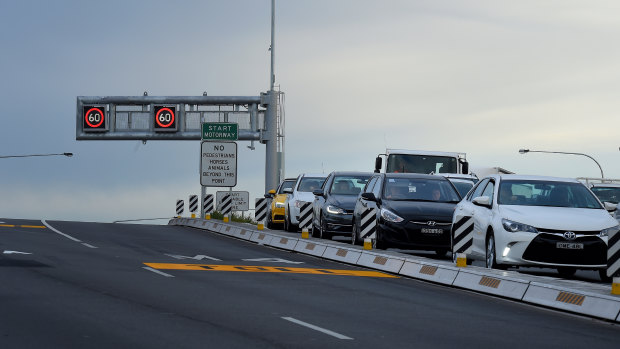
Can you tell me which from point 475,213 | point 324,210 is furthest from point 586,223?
point 324,210

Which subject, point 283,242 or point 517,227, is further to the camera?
point 283,242

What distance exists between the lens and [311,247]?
24953 mm

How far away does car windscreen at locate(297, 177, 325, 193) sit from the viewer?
35.8 metres

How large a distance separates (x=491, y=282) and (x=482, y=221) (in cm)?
245

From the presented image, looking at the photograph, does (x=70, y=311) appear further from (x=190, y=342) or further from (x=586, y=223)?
(x=586, y=223)

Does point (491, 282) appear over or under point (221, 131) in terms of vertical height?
under

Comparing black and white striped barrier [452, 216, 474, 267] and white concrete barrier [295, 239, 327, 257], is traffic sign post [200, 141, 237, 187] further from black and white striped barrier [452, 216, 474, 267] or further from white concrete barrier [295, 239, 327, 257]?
black and white striped barrier [452, 216, 474, 267]

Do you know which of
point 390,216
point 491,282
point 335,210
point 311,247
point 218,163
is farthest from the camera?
point 218,163

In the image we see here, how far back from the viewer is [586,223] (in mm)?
17531

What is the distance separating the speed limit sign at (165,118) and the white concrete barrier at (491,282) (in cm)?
3850

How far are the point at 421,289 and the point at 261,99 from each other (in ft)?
120

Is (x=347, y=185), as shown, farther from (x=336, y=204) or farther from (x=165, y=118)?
(x=165, y=118)

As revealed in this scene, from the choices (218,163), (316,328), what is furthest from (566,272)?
(218,163)

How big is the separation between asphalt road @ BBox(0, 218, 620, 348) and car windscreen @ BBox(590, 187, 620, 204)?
15239mm
